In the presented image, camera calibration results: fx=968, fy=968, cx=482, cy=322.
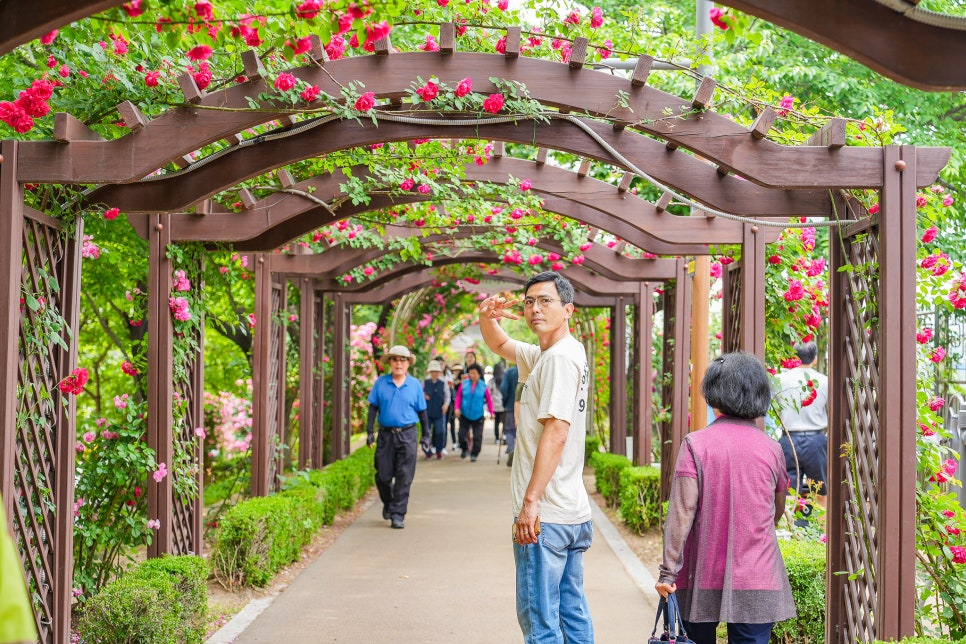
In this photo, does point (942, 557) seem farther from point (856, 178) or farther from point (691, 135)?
point (691, 135)

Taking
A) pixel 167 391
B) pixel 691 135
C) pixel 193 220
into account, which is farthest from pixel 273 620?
pixel 691 135

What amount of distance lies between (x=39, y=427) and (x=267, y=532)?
8.99 feet

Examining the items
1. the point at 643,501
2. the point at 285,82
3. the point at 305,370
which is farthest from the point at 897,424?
the point at 305,370

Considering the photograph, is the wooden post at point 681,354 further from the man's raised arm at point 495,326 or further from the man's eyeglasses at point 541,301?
the man's eyeglasses at point 541,301

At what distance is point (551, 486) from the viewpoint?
3.42 meters

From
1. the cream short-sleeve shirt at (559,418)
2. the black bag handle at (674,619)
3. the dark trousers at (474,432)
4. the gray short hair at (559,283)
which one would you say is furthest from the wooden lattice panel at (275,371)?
the dark trousers at (474,432)

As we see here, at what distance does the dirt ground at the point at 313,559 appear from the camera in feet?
19.4

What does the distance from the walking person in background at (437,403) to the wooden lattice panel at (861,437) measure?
36.8 feet

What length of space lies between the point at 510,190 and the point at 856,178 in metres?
2.59

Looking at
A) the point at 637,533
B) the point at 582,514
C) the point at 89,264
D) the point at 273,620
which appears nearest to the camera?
the point at 582,514

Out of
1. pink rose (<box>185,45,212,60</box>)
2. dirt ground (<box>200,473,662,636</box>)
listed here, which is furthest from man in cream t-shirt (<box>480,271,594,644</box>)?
dirt ground (<box>200,473,662,636</box>)

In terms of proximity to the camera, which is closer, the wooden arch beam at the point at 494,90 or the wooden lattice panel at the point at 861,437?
the wooden arch beam at the point at 494,90

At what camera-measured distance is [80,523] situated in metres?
5.60

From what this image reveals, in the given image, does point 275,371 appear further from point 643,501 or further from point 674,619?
point 674,619
